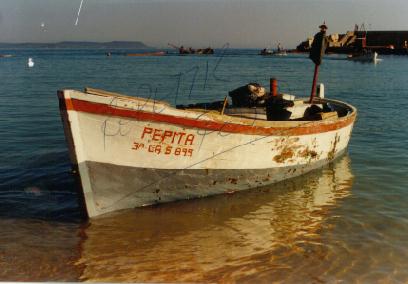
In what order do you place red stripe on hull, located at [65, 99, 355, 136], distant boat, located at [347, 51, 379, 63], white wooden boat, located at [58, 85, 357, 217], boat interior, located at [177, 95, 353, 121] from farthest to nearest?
distant boat, located at [347, 51, 379, 63], boat interior, located at [177, 95, 353, 121], white wooden boat, located at [58, 85, 357, 217], red stripe on hull, located at [65, 99, 355, 136]

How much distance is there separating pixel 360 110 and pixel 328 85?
45.5 feet

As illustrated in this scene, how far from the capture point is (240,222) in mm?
7340

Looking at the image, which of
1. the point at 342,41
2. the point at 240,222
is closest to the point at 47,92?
the point at 240,222

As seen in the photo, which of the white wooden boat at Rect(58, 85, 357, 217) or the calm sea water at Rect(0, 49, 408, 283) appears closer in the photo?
the calm sea water at Rect(0, 49, 408, 283)

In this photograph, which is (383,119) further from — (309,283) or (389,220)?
(309,283)

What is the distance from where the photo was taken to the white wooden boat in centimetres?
662

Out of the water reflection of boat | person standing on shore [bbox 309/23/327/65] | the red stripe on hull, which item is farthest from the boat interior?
the water reflection of boat

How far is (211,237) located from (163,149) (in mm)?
1706

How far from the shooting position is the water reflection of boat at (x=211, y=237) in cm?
551

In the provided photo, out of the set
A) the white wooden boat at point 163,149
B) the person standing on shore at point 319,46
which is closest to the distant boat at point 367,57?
the person standing on shore at point 319,46

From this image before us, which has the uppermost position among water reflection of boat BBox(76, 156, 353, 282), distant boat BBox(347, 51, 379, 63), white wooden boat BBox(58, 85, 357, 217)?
distant boat BBox(347, 51, 379, 63)

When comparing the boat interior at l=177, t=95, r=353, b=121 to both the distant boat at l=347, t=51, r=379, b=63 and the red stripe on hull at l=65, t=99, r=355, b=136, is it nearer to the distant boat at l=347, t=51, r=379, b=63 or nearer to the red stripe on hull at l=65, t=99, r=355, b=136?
the red stripe on hull at l=65, t=99, r=355, b=136

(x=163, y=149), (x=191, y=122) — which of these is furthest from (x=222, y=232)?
(x=191, y=122)

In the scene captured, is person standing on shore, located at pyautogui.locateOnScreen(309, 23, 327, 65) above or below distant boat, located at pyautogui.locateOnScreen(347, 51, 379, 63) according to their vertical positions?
below
